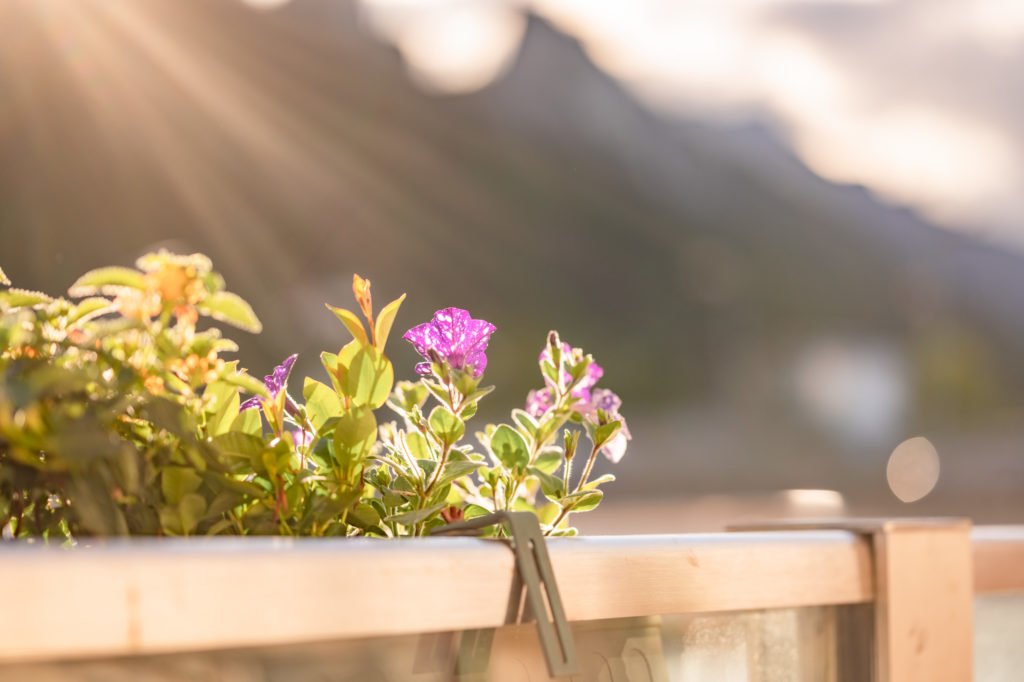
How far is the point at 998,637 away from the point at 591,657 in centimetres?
32

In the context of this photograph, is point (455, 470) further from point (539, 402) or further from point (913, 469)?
point (913, 469)

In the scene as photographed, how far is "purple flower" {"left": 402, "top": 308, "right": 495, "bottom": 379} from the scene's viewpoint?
530mm

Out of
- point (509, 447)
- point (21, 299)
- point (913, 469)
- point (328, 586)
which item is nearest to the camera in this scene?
point (328, 586)

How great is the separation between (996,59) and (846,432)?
6.11 metres

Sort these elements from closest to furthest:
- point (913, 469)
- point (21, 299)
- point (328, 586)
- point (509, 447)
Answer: point (328, 586)
point (21, 299)
point (509, 447)
point (913, 469)

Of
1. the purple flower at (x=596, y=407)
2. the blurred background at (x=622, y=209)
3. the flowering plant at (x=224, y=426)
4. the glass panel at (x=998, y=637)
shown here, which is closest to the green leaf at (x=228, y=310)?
the flowering plant at (x=224, y=426)

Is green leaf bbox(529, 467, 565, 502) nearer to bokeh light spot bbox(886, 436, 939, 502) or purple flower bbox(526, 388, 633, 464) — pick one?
purple flower bbox(526, 388, 633, 464)

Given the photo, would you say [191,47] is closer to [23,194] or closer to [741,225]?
[23,194]

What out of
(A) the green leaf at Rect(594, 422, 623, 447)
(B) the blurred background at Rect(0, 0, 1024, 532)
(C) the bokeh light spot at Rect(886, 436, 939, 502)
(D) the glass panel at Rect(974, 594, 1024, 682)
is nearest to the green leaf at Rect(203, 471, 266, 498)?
(A) the green leaf at Rect(594, 422, 623, 447)

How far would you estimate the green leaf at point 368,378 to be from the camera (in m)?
0.49

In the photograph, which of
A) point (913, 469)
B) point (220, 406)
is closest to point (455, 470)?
point (220, 406)

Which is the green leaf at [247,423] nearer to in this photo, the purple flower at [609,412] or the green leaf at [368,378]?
the green leaf at [368,378]

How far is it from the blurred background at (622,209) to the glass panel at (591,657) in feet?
17.6

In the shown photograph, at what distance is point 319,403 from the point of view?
0.51 meters
